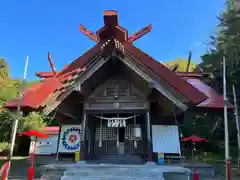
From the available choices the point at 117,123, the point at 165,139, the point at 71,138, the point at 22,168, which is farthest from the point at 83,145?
the point at 22,168

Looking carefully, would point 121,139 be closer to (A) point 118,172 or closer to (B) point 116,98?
(B) point 116,98

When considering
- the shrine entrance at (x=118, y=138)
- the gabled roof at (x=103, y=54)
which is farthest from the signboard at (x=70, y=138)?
the gabled roof at (x=103, y=54)

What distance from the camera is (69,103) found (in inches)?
420

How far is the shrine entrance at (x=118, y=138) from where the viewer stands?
11.4m

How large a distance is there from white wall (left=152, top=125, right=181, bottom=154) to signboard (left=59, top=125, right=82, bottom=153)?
373 centimetres

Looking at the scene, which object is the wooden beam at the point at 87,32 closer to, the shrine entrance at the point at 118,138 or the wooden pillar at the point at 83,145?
the shrine entrance at the point at 118,138

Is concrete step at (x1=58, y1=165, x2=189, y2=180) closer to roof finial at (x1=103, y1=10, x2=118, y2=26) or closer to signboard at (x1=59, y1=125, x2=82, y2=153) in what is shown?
signboard at (x1=59, y1=125, x2=82, y2=153)

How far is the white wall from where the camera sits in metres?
10.4

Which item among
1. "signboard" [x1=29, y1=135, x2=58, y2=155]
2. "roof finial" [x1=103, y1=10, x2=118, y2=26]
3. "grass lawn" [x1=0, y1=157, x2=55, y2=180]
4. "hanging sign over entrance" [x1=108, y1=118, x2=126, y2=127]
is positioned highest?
"roof finial" [x1=103, y1=10, x2=118, y2=26]

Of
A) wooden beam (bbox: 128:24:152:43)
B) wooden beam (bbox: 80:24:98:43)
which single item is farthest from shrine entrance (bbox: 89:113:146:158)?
wooden beam (bbox: 80:24:98:43)

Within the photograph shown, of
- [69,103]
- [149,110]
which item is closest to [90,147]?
[69,103]

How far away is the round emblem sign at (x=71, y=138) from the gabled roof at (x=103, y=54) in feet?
10.2

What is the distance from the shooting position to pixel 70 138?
11.5 m

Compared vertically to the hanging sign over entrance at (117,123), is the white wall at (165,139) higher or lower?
lower
